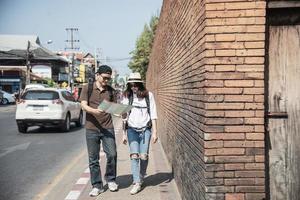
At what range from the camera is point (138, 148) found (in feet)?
26.0

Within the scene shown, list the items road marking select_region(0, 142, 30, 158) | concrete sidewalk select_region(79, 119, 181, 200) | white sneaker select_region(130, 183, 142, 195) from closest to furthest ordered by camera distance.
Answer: concrete sidewalk select_region(79, 119, 181, 200)
white sneaker select_region(130, 183, 142, 195)
road marking select_region(0, 142, 30, 158)

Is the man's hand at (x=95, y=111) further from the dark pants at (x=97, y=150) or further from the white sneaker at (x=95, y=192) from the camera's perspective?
the white sneaker at (x=95, y=192)

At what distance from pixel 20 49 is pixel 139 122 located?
76.3 m

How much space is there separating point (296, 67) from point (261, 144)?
85 cm

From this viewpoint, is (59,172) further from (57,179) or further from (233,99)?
(233,99)

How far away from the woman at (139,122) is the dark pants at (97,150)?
311mm

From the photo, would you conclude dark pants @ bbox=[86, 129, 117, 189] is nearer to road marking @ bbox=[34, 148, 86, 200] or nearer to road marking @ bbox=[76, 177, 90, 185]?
road marking @ bbox=[34, 148, 86, 200]

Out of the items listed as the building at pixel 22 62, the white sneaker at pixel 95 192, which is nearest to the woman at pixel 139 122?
the white sneaker at pixel 95 192

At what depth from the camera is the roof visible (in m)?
76.4

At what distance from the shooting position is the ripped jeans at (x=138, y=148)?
25.7 ft

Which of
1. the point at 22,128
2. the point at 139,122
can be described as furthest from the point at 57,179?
the point at 22,128

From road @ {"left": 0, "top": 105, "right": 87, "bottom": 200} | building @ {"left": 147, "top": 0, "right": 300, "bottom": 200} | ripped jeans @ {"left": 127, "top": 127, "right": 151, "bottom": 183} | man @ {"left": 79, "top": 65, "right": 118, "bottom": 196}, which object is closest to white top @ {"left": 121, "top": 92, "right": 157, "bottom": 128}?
ripped jeans @ {"left": 127, "top": 127, "right": 151, "bottom": 183}

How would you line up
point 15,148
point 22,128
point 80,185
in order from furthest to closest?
point 22,128, point 15,148, point 80,185

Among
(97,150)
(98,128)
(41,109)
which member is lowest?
(97,150)
